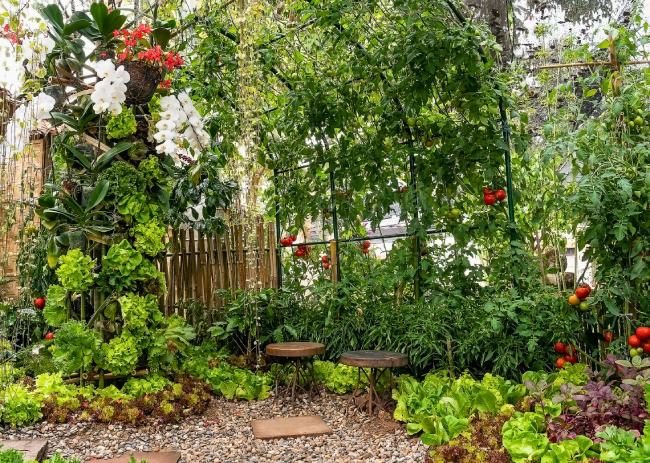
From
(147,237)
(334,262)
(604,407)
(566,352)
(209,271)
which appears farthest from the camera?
(209,271)

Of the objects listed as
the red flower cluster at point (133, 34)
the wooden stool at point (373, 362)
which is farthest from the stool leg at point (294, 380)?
the red flower cluster at point (133, 34)

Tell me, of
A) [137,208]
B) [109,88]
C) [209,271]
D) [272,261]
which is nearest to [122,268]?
[137,208]

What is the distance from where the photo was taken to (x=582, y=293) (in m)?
2.74

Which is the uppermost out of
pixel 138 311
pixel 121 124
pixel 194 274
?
pixel 121 124

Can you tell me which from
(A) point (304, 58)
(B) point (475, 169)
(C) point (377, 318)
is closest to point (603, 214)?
(B) point (475, 169)

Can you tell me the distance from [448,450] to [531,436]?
1.13ft

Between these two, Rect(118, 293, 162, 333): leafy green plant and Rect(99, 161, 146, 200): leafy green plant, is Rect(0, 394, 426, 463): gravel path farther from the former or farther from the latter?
Rect(99, 161, 146, 200): leafy green plant

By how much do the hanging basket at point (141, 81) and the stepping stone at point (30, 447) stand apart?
6.56ft

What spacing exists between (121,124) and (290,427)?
207 centimetres

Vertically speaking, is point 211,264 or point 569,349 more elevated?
point 211,264

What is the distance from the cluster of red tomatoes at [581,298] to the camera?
2.74m

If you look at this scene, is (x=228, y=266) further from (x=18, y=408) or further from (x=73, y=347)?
(x=18, y=408)

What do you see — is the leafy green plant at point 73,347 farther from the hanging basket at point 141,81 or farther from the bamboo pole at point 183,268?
the bamboo pole at point 183,268

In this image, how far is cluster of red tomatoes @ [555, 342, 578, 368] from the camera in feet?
9.43
